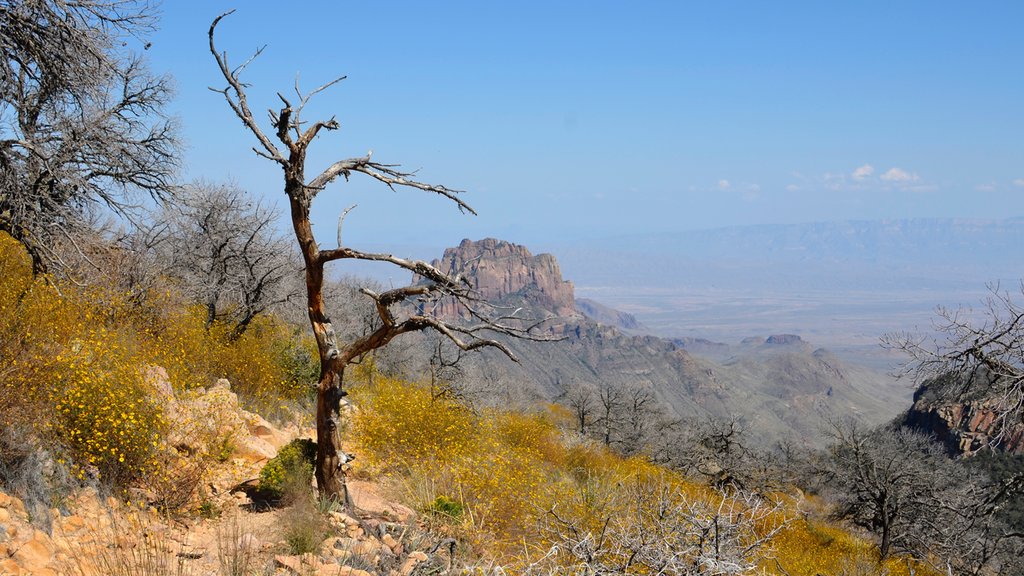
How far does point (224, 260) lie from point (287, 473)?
34.7 ft

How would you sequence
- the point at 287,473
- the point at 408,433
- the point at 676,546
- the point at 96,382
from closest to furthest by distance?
the point at 676,546
the point at 96,382
the point at 287,473
the point at 408,433

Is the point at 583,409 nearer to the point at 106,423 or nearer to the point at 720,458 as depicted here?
the point at 720,458

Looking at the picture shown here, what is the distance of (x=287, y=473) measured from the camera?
8602mm

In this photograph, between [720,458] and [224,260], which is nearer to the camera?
[224,260]

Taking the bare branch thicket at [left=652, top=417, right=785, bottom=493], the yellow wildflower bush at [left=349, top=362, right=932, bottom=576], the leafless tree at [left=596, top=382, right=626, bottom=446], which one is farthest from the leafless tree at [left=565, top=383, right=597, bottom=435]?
→ the yellow wildflower bush at [left=349, top=362, right=932, bottom=576]

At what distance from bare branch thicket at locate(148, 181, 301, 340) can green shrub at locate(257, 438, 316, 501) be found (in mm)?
8900

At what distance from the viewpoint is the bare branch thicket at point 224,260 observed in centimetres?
1734

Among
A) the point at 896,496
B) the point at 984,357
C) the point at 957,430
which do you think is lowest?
the point at 957,430

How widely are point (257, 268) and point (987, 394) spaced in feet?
53.7

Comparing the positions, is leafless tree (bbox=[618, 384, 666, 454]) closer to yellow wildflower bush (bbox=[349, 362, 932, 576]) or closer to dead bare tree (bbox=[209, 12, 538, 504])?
yellow wildflower bush (bbox=[349, 362, 932, 576])

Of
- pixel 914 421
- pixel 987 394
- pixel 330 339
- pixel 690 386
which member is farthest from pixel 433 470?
pixel 690 386

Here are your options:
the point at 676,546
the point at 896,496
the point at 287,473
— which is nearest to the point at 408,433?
the point at 287,473

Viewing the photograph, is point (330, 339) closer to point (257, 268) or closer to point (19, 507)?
point (19, 507)

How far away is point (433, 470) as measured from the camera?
37.6 ft
